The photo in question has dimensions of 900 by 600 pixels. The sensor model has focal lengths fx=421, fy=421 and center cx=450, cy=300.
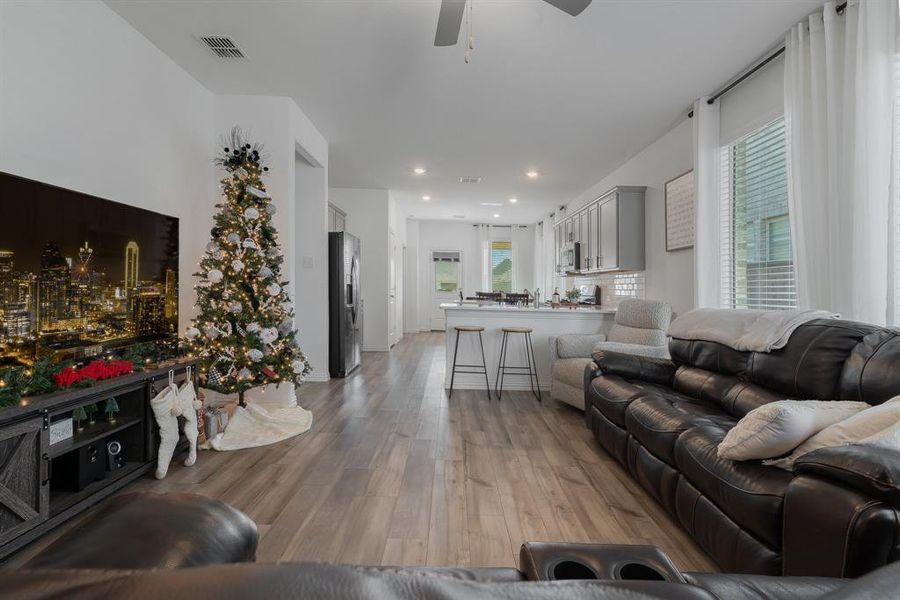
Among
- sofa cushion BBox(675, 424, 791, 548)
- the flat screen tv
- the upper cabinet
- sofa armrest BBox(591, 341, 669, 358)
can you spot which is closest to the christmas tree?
the flat screen tv

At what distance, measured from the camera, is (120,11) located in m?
2.89

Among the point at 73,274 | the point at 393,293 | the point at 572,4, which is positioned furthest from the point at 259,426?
the point at 393,293

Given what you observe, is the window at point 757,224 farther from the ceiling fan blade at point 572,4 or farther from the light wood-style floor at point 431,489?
the ceiling fan blade at point 572,4

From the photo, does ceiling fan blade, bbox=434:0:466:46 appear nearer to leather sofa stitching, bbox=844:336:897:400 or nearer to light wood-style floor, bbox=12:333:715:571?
leather sofa stitching, bbox=844:336:897:400

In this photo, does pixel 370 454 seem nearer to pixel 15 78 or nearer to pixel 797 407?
pixel 797 407

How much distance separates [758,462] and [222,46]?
4319mm

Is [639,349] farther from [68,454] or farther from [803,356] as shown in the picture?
[68,454]

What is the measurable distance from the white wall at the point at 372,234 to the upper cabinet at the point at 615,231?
11.6ft

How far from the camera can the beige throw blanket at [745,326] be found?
229 cm

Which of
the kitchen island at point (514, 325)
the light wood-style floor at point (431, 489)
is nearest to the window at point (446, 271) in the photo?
the kitchen island at point (514, 325)

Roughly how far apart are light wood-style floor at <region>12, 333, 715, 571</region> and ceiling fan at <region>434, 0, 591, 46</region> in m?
2.66

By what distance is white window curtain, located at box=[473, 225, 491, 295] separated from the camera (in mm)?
11500

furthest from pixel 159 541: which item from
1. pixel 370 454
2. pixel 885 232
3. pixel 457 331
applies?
pixel 457 331

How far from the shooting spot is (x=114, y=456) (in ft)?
7.91
